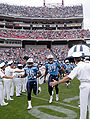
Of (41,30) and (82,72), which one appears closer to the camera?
(82,72)

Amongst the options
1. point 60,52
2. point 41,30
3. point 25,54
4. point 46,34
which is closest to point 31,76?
point 25,54

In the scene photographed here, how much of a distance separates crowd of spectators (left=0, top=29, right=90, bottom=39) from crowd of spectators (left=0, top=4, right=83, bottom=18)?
16.3 feet

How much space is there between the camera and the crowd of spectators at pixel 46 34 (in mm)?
39688

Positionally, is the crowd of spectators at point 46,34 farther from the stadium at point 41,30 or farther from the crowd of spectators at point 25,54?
the crowd of spectators at point 25,54

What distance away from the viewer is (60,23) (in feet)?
152

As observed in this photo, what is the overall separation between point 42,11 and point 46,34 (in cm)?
946

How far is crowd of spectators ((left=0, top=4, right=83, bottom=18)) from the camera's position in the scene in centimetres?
4378

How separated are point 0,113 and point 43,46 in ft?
123

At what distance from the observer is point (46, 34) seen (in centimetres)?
4206

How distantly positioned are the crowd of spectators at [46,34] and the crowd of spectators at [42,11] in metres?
4.96

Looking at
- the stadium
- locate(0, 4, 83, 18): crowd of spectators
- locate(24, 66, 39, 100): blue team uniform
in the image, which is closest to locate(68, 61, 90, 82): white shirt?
locate(24, 66, 39, 100): blue team uniform

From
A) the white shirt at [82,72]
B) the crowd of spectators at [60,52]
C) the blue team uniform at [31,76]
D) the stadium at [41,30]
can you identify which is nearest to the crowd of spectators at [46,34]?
the stadium at [41,30]

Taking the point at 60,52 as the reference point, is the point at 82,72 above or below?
below

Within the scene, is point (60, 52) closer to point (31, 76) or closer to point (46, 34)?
point (46, 34)
